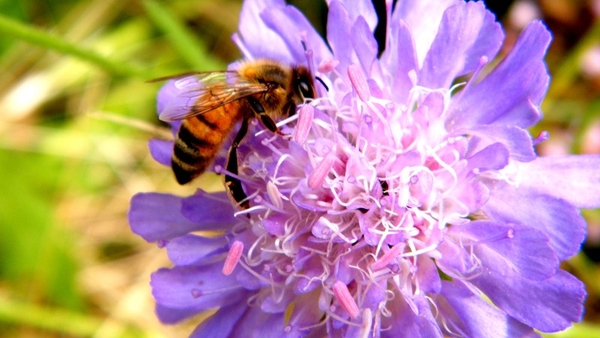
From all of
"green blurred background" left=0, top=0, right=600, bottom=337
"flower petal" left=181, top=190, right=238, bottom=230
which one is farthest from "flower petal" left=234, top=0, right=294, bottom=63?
"green blurred background" left=0, top=0, right=600, bottom=337

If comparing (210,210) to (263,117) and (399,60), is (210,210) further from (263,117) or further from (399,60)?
(399,60)

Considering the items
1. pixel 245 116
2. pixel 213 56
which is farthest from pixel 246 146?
pixel 213 56

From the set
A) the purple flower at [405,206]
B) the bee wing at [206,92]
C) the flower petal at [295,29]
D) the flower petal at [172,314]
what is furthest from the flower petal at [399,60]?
the flower petal at [172,314]

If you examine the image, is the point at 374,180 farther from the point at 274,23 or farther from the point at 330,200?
the point at 274,23

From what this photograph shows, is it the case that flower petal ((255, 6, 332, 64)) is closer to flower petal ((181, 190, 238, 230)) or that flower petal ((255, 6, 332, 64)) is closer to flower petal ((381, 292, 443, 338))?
flower petal ((181, 190, 238, 230))

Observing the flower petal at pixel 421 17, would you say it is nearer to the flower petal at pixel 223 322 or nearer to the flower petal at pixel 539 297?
the flower petal at pixel 539 297

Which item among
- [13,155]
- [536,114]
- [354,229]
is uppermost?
[536,114]

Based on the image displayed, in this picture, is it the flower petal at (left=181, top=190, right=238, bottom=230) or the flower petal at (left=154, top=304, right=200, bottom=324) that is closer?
the flower petal at (left=181, top=190, right=238, bottom=230)

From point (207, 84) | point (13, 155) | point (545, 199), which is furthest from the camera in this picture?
point (13, 155)
